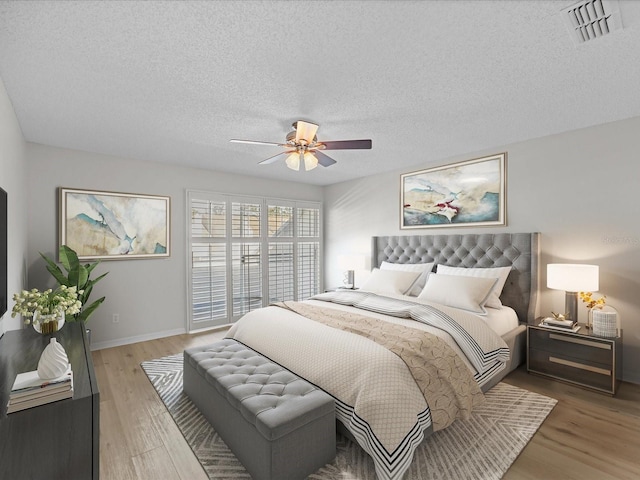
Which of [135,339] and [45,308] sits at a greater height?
[45,308]

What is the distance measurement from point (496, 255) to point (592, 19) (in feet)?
8.38

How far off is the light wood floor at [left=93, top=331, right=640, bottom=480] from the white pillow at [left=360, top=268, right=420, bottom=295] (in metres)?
1.40

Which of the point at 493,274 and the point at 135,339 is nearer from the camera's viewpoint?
the point at 493,274

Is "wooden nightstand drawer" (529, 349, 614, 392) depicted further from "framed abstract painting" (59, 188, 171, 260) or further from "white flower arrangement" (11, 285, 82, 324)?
"framed abstract painting" (59, 188, 171, 260)

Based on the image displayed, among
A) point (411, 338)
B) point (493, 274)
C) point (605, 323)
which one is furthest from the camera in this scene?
point (493, 274)

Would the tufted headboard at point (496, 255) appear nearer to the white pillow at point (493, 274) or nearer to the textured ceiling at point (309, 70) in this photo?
the white pillow at point (493, 274)

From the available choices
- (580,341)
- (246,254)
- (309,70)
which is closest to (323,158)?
(309,70)

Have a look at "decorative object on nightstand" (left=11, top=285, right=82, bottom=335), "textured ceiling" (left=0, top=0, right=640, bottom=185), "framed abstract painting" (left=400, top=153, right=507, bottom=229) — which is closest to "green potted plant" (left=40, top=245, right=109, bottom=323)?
"decorative object on nightstand" (left=11, top=285, right=82, bottom=335)

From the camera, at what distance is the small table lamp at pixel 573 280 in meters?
2.82

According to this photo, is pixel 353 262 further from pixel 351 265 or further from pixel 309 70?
pixel 309 70

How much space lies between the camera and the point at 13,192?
2.62 meters

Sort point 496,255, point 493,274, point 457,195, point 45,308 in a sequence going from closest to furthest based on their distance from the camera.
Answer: point 45,308 → point 493,274 → point 496,255 → point 457,195

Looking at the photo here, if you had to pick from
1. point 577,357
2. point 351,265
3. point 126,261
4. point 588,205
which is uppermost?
point 588,205

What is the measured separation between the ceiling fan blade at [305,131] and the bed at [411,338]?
1623 millimetres
